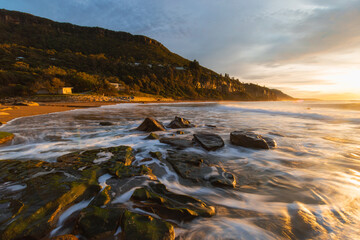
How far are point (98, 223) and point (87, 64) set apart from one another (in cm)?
8971

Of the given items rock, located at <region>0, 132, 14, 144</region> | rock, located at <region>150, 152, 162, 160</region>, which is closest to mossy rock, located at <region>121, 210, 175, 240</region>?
rock, located at <region>150, 152, 162, 160</region>

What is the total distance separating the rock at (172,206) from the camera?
6.43 feet

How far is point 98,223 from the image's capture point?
1.68 meters

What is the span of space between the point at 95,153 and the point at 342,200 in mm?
5121

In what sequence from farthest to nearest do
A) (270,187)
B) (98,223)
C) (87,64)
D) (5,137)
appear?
(87,64)
(5,137)
(270,187)
(98,223)

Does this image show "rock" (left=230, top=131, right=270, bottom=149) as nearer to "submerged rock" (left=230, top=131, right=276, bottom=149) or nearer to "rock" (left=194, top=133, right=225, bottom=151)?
"submerged rock" (left=230, top=131, right=276, bottom=149)

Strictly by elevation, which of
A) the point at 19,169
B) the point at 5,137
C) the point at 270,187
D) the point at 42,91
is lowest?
the point at 42,91

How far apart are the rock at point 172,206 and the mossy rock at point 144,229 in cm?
31

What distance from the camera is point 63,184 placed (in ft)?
7.70

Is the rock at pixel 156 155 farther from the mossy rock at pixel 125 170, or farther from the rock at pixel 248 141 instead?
the rock at pixel 248 141

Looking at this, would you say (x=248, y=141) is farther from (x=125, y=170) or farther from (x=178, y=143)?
(x=125, y=170)

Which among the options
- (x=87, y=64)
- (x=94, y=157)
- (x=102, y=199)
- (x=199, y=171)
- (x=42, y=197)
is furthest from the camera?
(x=87, y=64)

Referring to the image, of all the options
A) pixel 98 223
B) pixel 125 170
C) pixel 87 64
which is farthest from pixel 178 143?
pixel 87 64

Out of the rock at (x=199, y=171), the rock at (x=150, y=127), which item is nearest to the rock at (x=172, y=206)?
the rock at (x=199, y=171)
